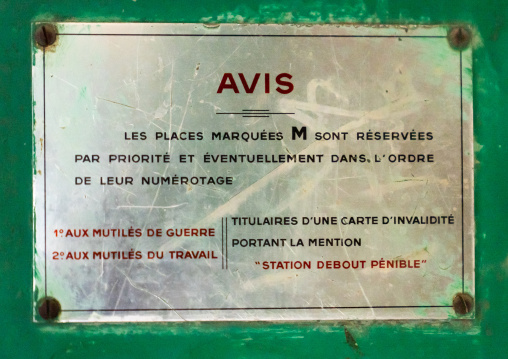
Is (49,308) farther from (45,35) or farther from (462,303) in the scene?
(462,303)

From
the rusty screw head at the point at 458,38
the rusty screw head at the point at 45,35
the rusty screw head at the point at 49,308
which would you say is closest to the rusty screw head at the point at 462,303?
the rusty screw head at the point at 458,38

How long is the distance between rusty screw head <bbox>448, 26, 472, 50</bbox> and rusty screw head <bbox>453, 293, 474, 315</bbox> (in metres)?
0.48

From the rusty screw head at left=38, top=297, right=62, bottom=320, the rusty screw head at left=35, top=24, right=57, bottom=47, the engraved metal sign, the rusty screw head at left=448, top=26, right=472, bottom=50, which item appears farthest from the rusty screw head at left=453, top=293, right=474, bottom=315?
the rusty screw head at left=35, top=24, right=57, bottom=47

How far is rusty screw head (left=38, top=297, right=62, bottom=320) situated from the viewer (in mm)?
857

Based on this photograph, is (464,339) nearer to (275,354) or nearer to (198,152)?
(275,354)

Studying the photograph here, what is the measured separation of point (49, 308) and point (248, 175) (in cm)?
45

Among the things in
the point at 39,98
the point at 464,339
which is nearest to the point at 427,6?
the point at 464,339

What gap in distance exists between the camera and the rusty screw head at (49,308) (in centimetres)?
86

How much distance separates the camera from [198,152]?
0.87 metres

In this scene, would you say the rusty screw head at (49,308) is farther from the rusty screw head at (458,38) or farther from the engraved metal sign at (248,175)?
the rusty screw head at (458,38)

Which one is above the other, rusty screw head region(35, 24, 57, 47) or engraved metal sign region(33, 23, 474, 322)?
rusty screw head region(35, 24, 57, 47)

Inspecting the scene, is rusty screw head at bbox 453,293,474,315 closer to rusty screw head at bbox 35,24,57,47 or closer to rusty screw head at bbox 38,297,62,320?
rusty screw head at bbox 38,297,62,320

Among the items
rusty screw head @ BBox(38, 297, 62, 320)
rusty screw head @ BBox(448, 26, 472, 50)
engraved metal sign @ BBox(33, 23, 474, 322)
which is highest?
rusty screw head @ BBox(448, 26, 472, 50)

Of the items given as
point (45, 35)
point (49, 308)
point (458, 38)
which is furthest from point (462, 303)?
point (45, 35)
